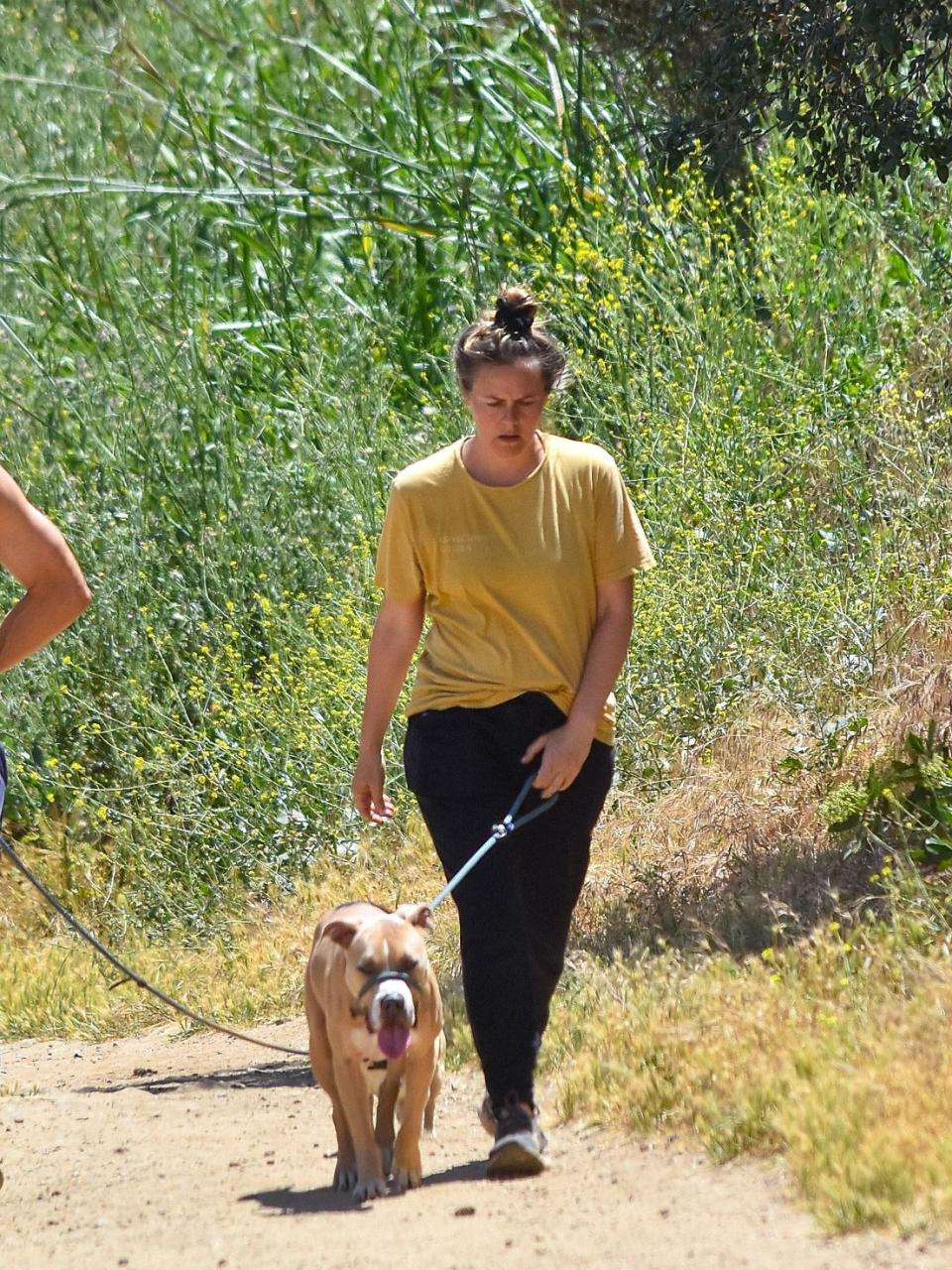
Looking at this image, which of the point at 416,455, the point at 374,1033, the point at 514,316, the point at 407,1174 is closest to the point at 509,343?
the point at 514,316

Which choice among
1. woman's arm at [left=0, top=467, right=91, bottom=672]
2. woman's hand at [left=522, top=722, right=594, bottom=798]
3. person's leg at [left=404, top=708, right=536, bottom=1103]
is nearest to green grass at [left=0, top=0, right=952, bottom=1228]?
person's leg at [left=404, top=708, right=536, bottom=1103]

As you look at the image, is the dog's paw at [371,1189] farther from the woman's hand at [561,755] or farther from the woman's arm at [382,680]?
the woman's hand at [561,755]

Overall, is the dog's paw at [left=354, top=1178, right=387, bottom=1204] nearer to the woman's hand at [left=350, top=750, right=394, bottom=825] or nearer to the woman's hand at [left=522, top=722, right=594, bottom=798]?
the woman's hand at [left=350, top=750, right=394, bottom=825]

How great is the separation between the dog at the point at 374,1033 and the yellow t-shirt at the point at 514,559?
2.14 feet

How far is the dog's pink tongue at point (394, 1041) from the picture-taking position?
4.43 meters

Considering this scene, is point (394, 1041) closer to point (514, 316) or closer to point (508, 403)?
point (508, 403)

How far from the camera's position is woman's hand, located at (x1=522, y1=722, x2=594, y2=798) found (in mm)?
4750

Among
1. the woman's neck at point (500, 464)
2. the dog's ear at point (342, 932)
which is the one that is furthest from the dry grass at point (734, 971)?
the woman's neck at point (500, 464)

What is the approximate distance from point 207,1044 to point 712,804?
7.53ft

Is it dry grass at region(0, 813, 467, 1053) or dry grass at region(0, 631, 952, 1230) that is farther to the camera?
dry grass at region(0, 813, 467, 1053)

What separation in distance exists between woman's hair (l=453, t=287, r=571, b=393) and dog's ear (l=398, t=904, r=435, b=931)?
1325 millimetres

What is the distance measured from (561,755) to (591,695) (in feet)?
0.60

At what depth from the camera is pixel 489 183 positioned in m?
11.8

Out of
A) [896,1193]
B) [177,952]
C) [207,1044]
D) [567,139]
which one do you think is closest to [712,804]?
[207,1044]
